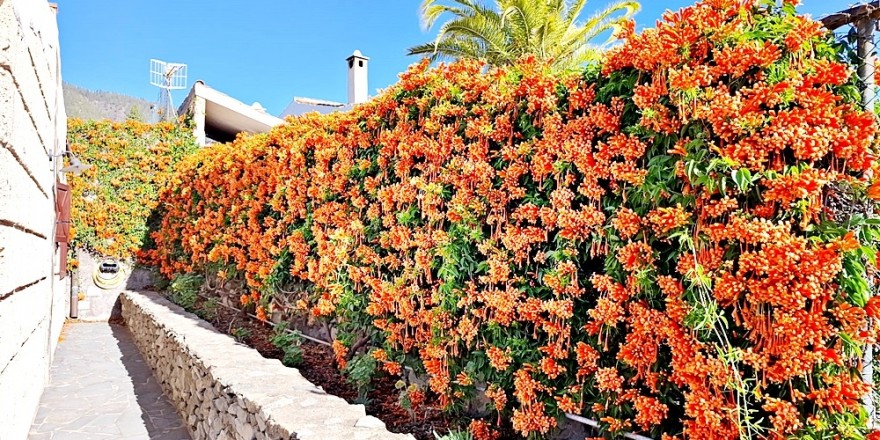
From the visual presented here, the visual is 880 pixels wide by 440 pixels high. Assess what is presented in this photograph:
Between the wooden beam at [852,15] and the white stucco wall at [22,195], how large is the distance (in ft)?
11.7

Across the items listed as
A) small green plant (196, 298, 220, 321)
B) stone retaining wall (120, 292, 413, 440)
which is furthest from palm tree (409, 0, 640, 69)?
stone retaining wall (120, 292, 413, 440)

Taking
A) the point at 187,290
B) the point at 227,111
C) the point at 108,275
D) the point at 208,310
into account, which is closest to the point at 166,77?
the point at 227,111

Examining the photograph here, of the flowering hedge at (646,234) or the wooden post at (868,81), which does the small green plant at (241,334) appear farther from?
the wooden post at (868,81)

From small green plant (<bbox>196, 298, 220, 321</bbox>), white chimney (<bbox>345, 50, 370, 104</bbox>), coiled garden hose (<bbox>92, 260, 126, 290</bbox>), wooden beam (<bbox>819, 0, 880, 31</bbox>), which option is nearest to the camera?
wooden beam (<bbox>819, 0, 880, 31</bbox>)

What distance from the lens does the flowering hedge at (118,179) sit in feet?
37.0

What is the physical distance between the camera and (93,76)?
11.0 meters

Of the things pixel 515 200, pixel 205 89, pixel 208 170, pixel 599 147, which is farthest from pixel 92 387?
pixel 205 89

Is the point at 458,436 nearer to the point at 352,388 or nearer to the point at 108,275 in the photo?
the point at 352,388

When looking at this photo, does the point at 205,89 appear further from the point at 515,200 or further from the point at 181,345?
the point at 515,200

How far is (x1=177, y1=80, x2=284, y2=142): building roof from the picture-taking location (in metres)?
12.7

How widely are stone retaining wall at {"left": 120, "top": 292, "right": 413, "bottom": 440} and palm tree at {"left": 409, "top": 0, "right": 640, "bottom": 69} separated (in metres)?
8.67

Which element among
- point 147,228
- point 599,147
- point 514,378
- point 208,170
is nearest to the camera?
point 599,147

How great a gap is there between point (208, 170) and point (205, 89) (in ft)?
16.0

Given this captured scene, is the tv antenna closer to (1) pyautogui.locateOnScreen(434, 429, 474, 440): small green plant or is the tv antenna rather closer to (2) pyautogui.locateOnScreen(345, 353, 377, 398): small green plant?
(2) pyautogui.locateOnScreen(345, 353, 377, 398): small green plant
